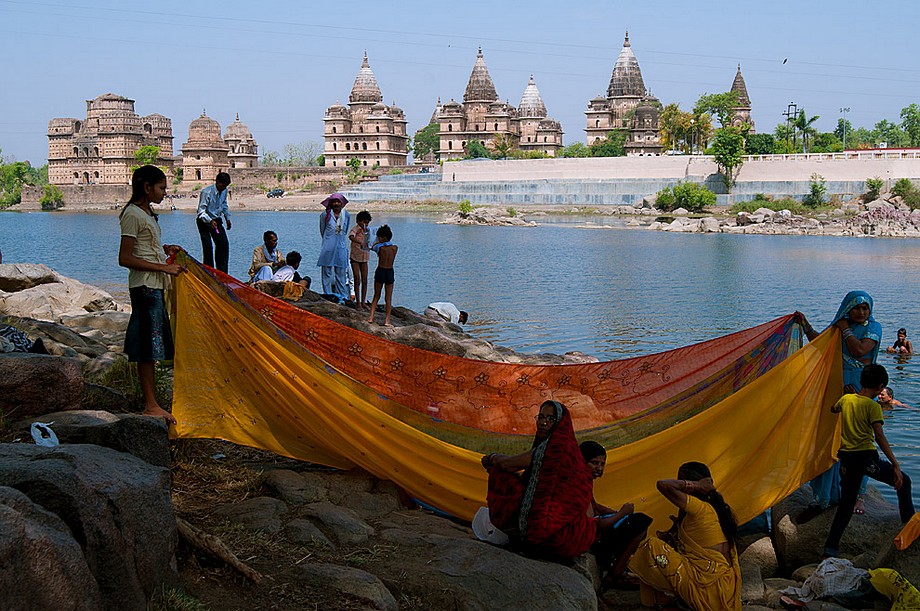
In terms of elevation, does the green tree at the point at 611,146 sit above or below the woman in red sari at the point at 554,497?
above

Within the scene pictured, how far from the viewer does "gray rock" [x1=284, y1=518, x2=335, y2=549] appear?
12.0 ft

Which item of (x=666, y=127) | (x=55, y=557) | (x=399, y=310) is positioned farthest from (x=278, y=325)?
(x=666, y=127)

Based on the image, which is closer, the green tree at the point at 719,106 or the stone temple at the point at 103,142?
the green tree at the point at 719,106

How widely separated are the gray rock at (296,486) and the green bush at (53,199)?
258 feet

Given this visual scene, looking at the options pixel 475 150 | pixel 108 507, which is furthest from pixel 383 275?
pixel 475 150

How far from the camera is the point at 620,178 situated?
5741 centimetres

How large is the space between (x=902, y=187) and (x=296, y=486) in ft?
154

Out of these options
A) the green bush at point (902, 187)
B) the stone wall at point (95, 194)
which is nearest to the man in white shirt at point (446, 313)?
the green bush at point (902, 187)

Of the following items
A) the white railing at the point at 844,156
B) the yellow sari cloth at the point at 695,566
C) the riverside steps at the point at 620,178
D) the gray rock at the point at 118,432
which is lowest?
the yellow sari cloth at the point at 695,566

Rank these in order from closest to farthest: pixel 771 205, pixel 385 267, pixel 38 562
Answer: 1. pixel 38 562
2. pixel 385 267
3. pixel 771 205

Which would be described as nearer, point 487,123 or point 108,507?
point 108,507

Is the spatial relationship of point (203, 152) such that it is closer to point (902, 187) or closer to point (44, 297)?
Answer: point (902, 187)

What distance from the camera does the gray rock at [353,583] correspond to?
3.15 meters

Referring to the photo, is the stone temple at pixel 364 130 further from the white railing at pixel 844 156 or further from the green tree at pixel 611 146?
the white railing at pixel 844 156
